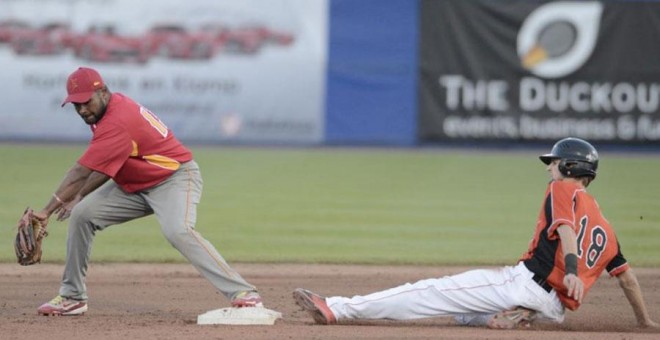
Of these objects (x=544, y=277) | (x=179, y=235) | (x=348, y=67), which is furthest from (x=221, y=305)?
(x=348, y=67)

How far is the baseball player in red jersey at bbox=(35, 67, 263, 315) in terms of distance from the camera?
283 inches

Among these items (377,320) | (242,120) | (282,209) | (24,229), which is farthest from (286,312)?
(242,120)

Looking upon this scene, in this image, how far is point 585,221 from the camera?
22.5 feet

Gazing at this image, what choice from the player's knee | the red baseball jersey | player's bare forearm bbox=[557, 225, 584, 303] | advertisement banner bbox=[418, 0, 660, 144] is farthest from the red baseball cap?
advertisement banner bbox=[418, 0, 660, 144]

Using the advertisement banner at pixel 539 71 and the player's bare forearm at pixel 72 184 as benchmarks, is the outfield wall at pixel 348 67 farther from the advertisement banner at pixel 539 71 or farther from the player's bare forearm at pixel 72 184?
the player's bare forearm at pixel 72 184

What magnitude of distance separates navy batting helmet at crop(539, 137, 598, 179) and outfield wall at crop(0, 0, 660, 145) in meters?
16.3

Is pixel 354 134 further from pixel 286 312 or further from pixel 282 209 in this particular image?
pixel 286 312

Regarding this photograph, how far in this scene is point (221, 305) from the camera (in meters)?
8.44

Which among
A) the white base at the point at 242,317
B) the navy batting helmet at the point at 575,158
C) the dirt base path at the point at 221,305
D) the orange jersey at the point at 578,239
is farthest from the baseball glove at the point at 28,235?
the navy batting helmet at the point at 575,158

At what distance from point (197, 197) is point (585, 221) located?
2454 millimetres

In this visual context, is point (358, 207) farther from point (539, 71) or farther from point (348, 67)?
point (539, 71)

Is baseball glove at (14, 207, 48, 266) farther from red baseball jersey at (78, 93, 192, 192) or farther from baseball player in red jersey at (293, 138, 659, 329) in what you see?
baseball player in red jersey at (293, 138, 659, 329)

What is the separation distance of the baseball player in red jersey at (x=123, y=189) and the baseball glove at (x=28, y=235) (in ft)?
0.29

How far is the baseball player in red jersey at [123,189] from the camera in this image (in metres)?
7.18
